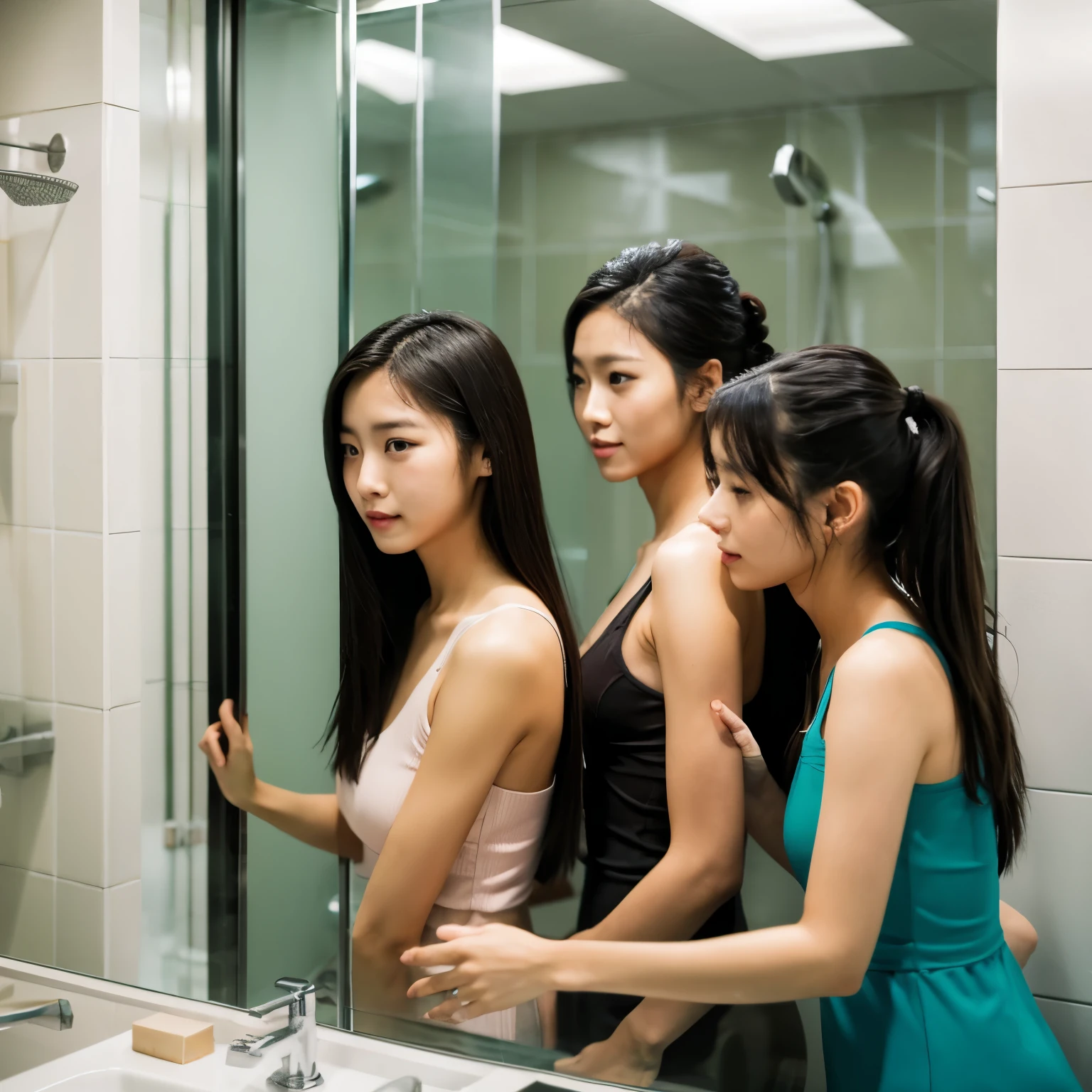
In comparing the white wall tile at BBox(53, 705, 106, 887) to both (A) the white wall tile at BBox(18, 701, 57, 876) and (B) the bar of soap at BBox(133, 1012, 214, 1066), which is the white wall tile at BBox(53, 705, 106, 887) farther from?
(B) the bar of soap at BBox(133, 1012, 214, 1066)

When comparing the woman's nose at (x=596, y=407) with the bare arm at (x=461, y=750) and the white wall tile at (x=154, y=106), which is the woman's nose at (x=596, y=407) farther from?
the white wall tile at (x=154, y=106)

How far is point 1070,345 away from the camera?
0.87 metres

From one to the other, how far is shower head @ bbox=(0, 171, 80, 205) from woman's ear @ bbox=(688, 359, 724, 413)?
2.21 ft

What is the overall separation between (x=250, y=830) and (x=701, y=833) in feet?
1.84

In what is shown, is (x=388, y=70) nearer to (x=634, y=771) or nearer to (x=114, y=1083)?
(x=634, y=771)

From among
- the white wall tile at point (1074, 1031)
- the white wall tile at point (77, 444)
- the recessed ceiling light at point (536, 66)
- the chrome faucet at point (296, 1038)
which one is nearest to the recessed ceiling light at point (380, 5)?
the recessed ceiling light at point (536, 66)

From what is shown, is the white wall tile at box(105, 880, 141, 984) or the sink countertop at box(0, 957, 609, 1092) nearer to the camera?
the sink countertop at box(0, 957, 609, 1092)

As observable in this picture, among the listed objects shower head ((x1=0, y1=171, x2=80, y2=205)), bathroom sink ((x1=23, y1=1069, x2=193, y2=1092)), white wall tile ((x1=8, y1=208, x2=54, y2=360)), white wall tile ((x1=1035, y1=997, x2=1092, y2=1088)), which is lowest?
bathroom sink ((x1=23, y1=1069, x2=193, y2=1092))

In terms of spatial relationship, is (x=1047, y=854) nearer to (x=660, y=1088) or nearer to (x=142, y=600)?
(x=660, y=1088)

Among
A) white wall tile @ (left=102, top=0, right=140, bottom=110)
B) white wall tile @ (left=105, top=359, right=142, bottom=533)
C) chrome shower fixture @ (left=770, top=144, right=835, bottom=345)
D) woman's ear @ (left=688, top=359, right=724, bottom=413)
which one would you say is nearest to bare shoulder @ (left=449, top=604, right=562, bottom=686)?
woman's ear @ (left=688, top=359, right=724, bottom=413)

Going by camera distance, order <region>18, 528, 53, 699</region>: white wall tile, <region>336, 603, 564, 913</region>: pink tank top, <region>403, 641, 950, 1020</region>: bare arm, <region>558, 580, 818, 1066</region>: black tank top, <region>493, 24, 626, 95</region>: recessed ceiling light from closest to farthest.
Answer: <region>403, 641, 950, 1020</region>: bare arm < <region>558, 580, 818, 1066</region>: black tank top < <region>336, 603, 564, 913</region>: pink tank top < <region>493, 24, 626, 95</region>: recessed ceiling light < <region>18, 528, 53, 699</region>: white wall tile

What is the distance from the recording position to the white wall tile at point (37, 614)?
45.1 inches

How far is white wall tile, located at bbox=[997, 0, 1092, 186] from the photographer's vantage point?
2.82 ft

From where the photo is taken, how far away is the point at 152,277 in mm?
1156
